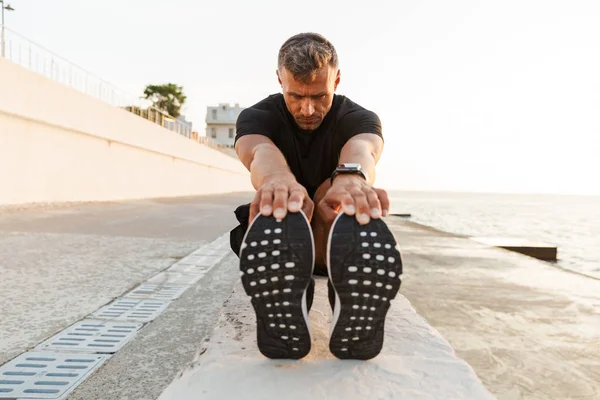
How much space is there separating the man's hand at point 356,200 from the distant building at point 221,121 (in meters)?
57.8

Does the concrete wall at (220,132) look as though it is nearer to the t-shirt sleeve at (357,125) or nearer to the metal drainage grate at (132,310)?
the metal drainage grate at (132,310)

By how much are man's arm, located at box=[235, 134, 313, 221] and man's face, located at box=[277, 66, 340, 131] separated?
197 millimetres

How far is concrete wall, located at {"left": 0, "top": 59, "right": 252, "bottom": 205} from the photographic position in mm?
7941

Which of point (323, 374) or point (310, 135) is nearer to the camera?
point (323, 374)

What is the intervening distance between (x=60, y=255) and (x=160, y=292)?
5.16ft

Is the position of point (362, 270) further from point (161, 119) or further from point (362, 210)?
point (161, 119)

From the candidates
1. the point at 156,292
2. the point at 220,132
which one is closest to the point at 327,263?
the point at 156,292

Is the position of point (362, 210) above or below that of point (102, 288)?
above

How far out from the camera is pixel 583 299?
119 inches

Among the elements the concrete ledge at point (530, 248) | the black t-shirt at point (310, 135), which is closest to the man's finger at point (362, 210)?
the black t-shirt at point (310, 135)

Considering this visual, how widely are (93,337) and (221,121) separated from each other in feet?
193

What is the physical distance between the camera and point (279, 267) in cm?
116

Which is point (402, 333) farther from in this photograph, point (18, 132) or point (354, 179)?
point (18, 132)

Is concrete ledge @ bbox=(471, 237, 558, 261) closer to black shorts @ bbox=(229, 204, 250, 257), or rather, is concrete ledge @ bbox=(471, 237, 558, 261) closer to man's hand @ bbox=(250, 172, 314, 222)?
black shorts @ bbox=(229, 204, 250, 257)
